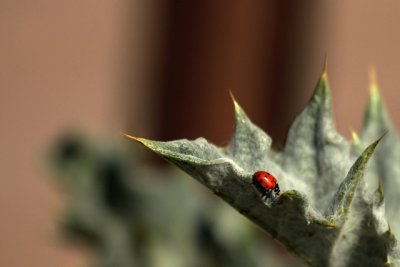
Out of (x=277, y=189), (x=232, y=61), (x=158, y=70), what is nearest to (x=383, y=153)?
(x=277, y=189)

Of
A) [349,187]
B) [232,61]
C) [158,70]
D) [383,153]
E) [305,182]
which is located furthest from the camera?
[158,70]

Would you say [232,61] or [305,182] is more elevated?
[232,61]

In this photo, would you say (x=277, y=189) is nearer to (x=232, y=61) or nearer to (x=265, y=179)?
(x=265, y=179)

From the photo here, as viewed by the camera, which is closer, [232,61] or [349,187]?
[349,187]

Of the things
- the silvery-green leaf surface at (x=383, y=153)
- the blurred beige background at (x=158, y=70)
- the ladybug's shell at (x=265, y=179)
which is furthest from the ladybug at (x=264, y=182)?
the blurred beige background at (x=158, y=70)

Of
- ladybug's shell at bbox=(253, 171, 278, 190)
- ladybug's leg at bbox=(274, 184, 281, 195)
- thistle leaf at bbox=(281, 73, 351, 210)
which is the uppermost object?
thistle leaf at bbox=(281, 73, 351, 210)

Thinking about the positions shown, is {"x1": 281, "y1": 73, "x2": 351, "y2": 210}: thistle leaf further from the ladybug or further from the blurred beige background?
the blurred beige background

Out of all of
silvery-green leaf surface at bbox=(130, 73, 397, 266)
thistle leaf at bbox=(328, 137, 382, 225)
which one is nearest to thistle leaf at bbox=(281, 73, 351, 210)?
silvery-green leaf surface at bbox=(130, 73, 397, 266)

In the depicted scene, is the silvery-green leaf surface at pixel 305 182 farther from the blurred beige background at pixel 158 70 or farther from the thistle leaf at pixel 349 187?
the blurred beige background at pixel 158 70

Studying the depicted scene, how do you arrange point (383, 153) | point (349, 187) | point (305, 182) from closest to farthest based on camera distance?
point (349, 187), point (305, 182), point (383, 153)
